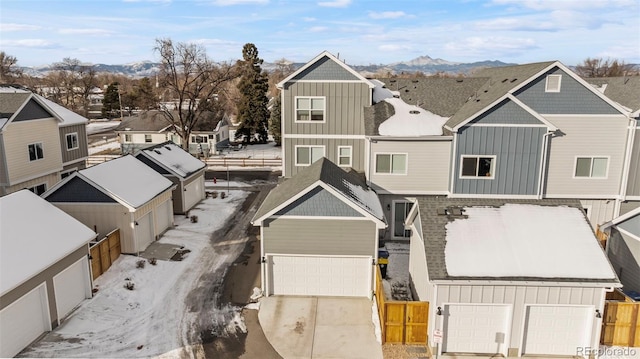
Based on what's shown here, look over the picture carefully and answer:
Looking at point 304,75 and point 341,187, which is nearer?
point 341,187

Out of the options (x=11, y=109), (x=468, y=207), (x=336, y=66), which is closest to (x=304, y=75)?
(x=336, y=66)

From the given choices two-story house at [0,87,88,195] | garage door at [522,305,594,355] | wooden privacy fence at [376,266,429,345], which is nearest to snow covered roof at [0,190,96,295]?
two-story house at [0,87,88,195]

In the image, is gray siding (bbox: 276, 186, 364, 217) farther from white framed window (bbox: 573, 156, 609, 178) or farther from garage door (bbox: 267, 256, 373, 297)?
white framed window (bbox: 573, 156, 609, 178)

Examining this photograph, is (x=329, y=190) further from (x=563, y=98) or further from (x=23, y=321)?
(x=563, y=98)

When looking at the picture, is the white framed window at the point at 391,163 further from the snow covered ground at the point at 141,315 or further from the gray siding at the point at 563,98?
the snow covered ground at the point at 141,315

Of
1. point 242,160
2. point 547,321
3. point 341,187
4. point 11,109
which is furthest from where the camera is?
point 242,160

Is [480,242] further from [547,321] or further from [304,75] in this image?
[304,75]

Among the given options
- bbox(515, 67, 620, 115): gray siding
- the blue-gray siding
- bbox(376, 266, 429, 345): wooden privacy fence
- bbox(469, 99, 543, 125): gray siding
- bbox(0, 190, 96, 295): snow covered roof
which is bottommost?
bbox(376, 266, 429, 345): wooden privacy fence
